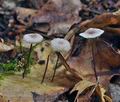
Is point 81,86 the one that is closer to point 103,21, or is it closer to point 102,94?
point 102,94

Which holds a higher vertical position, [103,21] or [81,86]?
[103,21]

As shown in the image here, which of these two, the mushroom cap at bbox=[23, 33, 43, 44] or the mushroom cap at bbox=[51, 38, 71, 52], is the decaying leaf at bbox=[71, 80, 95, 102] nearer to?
the mushroom cap at bbox=[51, 38, 71, 52]

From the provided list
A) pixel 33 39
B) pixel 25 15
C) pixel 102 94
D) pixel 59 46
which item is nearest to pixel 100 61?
pixel 102 94

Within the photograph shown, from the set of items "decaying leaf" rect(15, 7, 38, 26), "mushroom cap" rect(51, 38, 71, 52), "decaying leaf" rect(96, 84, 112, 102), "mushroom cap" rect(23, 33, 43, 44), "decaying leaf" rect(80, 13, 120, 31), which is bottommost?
"decaying leaf" rect(96, 84, 112, 102)

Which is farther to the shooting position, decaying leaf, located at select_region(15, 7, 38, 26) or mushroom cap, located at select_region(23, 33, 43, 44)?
decaying leaf, located at select_region(15, 7, 38, 26)

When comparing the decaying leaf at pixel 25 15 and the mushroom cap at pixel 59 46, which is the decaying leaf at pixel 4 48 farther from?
the mushroom cap at pixel 59 46

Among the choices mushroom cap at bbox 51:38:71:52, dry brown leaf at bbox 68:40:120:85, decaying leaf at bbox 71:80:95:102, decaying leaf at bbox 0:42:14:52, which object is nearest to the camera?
mushroom cap at bbox 51:38:71:52

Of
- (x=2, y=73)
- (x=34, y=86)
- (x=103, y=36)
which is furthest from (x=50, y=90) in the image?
(x=103, y=36)

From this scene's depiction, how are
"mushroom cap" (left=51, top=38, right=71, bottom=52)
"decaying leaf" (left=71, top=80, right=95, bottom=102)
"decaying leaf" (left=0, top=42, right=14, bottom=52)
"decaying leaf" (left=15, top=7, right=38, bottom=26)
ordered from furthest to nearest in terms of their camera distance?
"decaying leaf" (left=15, top=7, right=38, bottom=26) < "decaying leaf" (left=0, top=42, right=14, bottom=52) < "decaying leaf" (left=71, top=80, right=95, bottom=102) < "mushroom cap" (left=51, top=38, right=71, bottom=52)

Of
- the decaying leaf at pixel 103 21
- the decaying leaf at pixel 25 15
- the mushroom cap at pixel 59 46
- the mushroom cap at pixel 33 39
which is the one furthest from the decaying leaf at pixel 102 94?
the decaying leaf at pixel 25 15

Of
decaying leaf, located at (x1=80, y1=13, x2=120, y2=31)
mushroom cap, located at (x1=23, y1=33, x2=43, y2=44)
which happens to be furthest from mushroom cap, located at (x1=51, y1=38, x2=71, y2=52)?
decaying leaf, located at (x1=80, y1=13, x2=120, y2=31)

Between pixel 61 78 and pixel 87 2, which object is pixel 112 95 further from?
pixel 87 2
